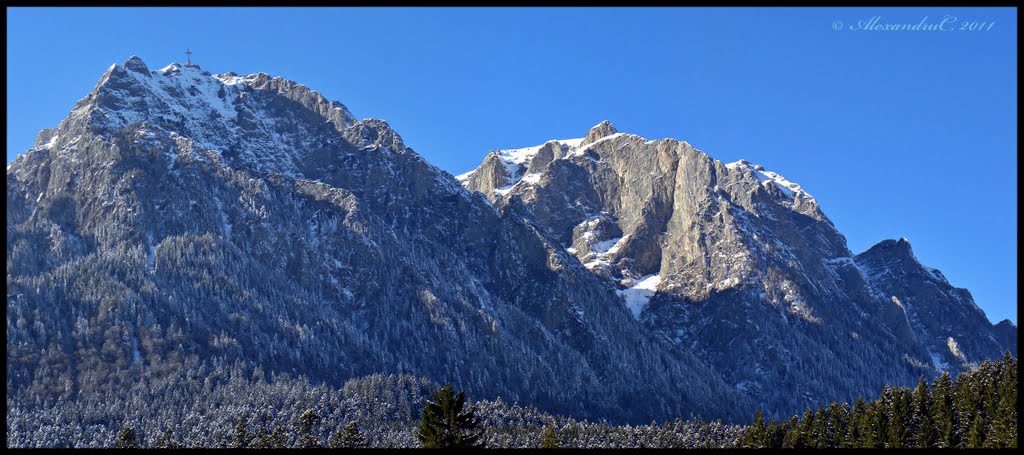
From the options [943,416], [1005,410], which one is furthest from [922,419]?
[1005,410]

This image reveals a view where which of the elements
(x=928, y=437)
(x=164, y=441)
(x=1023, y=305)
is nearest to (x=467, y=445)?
(x=1023, y=305)

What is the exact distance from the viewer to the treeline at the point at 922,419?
403 ft

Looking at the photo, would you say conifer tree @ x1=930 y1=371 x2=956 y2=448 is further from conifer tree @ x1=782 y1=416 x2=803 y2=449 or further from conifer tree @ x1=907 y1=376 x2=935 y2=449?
conifer tree @ x1=782 y1=416 x2=803 y2=449

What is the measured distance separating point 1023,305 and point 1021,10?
11.4m

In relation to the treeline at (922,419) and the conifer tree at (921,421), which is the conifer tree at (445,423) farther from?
the conifer tree at (921,421)

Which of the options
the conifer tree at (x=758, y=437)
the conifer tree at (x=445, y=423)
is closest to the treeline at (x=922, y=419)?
the conifer tree at (x=758, y=437)

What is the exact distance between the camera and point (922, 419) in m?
134

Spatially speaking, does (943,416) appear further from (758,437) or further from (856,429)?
(758,437)

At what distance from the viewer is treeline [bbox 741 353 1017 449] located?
4840 inches

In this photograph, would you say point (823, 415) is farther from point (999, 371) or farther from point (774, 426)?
point (999, 371)

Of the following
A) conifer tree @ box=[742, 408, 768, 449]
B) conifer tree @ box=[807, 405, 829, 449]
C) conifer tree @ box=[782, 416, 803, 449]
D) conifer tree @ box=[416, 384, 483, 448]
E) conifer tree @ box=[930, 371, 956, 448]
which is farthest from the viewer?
conifer tree @ box=[742, 408, 768, 449]

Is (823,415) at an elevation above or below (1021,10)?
above

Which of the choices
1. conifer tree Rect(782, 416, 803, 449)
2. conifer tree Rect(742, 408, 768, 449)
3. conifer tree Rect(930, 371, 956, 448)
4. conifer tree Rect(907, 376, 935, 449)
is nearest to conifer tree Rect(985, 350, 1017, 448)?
conifer tree Rect(930, 371, 956, 448)
